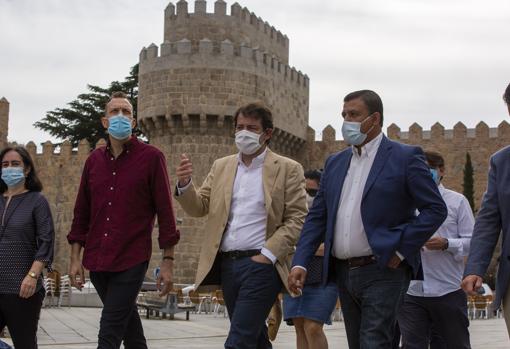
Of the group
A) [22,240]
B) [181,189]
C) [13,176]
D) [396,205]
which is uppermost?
[13,176]

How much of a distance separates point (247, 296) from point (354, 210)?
0.93 m

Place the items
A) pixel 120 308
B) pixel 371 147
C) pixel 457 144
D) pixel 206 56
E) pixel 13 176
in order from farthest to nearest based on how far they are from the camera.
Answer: pixel 457 144
pixel 206 56
pixel 13 176
pixel 120 308
pixel 371 147

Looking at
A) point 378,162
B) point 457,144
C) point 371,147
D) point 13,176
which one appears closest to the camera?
point 378,162

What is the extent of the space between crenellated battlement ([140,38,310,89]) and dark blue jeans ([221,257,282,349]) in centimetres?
2395

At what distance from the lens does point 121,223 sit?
18.6 feet

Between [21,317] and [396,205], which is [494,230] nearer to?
[396,205]

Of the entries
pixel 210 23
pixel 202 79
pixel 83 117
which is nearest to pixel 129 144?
pixel 202 79

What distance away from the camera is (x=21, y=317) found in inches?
234

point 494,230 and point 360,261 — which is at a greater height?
point 494,230

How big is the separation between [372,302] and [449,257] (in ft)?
6.42

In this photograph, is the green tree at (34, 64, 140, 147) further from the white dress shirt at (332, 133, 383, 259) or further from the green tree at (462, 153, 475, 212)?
the white dress shirt at (332, 133, 383, 259)

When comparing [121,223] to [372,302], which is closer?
[372,302]

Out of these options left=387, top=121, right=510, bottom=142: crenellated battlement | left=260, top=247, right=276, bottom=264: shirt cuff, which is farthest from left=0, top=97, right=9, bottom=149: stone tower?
left=260, top=247, right=276, bottom=264: shirt cuff

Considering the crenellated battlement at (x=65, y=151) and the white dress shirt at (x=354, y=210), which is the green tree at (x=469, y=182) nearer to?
the crenellated battlement at (x=65, y=151)
